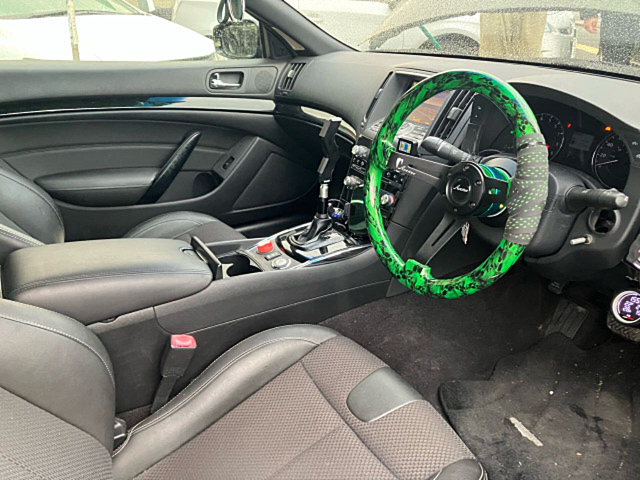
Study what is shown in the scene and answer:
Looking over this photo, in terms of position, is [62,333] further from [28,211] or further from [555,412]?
[555,412]

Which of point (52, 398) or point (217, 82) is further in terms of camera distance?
point (217, 82)

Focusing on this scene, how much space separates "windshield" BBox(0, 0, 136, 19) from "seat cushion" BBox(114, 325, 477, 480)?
1.68 metres

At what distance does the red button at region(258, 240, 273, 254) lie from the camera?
5.70 ft

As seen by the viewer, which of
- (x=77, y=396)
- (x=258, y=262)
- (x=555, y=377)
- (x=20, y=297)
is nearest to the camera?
(x=77, y=396)

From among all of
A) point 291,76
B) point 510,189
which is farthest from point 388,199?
point 291,76

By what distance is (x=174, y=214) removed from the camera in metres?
2.11

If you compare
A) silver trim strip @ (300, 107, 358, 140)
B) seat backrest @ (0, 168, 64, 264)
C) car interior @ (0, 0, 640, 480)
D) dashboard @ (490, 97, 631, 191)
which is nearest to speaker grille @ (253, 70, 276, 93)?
car interior @ (0, 0, 640, 480)

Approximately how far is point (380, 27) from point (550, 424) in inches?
64.0

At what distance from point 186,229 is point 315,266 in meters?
0.56

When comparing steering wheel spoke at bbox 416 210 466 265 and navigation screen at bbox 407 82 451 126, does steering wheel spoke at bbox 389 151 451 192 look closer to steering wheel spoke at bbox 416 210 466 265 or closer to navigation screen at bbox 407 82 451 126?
steering wheel spoke at bbox 416 210 466 265

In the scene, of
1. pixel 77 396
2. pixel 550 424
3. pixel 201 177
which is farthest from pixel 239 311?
pixel 201 177

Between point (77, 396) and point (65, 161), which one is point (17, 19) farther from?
point (77, 396)

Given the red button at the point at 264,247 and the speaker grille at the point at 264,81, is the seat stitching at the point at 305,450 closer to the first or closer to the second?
the red button at the point at 264,247

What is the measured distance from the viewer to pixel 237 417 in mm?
1132
